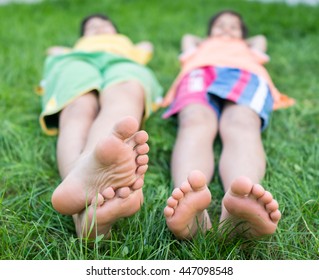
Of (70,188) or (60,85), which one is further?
(60,85)

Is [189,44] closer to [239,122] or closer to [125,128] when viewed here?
[239,122]

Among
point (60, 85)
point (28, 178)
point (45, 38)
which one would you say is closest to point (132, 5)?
point (45, 38)

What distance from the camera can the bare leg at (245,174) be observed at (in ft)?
4.04

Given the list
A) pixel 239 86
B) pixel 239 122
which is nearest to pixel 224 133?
pixel 239 122

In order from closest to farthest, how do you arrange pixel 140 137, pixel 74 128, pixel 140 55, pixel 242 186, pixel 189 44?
1. pixel 242 186
2. pixel 140 137
3. pixel 74 128
4. pixel 140 55
5. pixel 189 44

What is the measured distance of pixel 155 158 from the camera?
1967 millimetres

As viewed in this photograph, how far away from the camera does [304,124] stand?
90.4 inches

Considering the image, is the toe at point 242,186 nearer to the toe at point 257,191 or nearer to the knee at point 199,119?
the toe at point 257,191

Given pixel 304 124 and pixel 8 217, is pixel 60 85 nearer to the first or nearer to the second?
pixel 8 217

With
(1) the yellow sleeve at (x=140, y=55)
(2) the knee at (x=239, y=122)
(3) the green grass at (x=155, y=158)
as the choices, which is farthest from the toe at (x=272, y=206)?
(1) the yellow sleeve at (x=140, y=55)

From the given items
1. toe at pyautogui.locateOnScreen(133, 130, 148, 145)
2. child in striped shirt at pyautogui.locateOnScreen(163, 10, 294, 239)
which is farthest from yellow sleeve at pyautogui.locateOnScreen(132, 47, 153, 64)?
toe at pyautogui.locateOnScreen(133, 130, 148, 145)

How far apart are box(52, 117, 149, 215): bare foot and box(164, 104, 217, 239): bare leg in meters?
0.14

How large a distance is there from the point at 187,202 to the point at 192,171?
0.29ft
